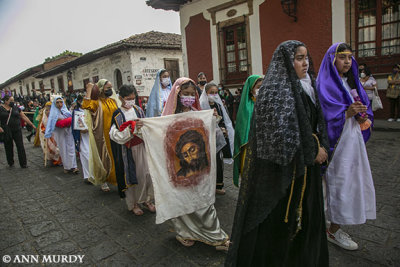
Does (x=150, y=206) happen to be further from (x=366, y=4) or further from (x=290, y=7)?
(x=366, y=4)

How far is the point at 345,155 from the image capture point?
2.48 metres

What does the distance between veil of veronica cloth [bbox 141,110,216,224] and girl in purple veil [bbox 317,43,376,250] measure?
1.17 metres

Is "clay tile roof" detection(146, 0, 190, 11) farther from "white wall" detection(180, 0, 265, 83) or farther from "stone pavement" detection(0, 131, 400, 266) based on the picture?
"stone pavement" detection(0, 131, 400, 266)

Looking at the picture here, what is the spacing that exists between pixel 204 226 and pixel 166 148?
2.79 ft

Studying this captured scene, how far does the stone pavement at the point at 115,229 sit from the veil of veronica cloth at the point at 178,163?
1.68 ft

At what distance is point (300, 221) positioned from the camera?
193cm

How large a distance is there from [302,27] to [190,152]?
865 cm

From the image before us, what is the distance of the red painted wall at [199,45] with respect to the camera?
40.8 feet

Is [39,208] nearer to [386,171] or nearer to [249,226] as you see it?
[249,226]

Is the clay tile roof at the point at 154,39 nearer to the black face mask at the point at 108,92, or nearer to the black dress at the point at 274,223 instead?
the black face mask at the point at 108,92

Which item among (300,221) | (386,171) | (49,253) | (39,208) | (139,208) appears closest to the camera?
(300,221)

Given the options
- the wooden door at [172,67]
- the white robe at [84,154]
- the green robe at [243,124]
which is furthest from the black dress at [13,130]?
the wooden door at [172,67]

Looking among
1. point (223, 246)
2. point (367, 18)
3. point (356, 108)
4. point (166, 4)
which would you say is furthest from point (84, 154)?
point (166, 4)

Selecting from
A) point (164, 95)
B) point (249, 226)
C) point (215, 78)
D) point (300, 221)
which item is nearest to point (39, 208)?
point (164, 95)
